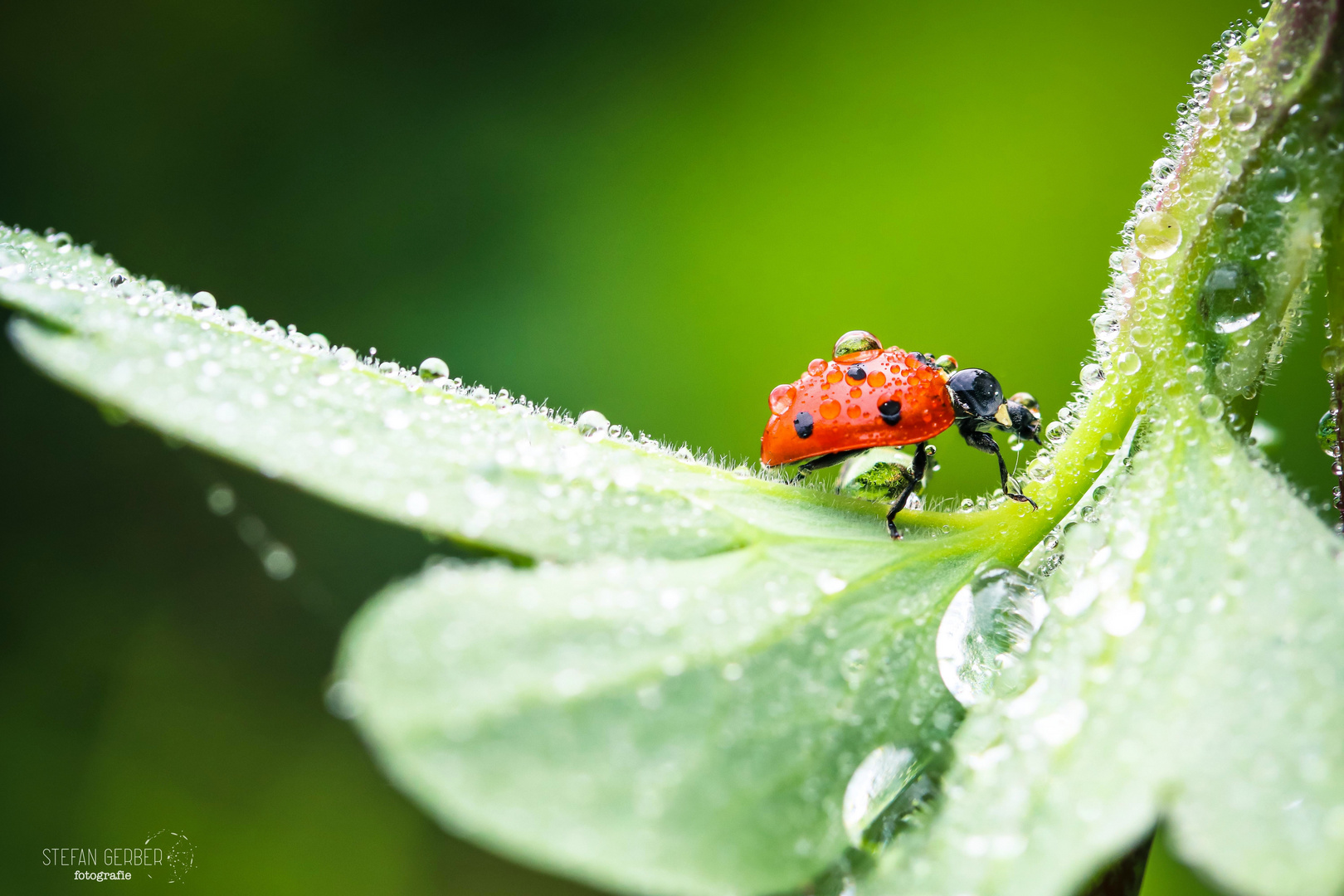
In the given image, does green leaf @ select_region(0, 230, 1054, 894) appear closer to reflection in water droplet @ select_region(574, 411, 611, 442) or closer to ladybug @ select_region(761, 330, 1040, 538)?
reflection in water droplet @ select_region(574, 411, 611, 442)

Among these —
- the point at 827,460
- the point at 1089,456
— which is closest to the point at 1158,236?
the point at 1089,456

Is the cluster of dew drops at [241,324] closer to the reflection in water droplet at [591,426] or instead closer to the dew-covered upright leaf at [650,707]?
the reflection in water droplet at [591,426]

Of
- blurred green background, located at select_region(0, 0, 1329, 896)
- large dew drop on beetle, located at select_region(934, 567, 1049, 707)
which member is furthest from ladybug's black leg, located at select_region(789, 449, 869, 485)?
blurred green background, located at select_region(0, 0, 1329, 896)

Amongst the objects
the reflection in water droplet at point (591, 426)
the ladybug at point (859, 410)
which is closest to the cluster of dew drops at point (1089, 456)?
the ladybug at point (859, 410)

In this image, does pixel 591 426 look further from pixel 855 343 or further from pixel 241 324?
pixel 855 343

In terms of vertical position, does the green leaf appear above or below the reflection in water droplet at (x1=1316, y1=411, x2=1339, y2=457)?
below
